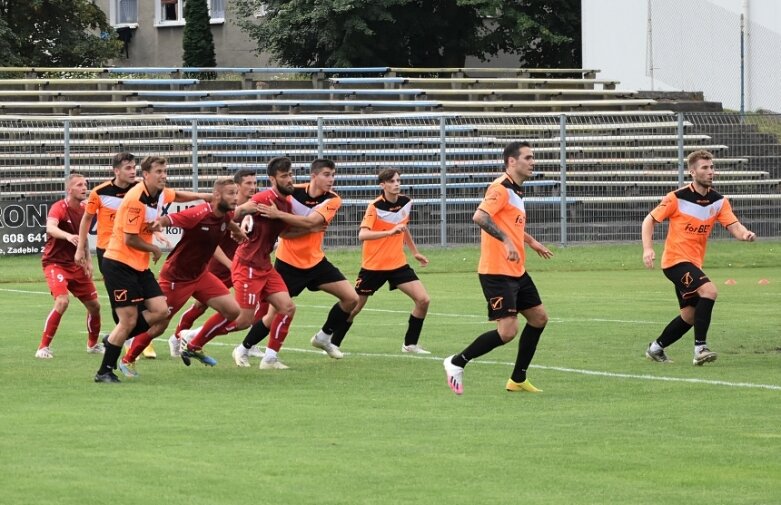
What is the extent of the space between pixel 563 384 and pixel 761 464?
3.82 metres

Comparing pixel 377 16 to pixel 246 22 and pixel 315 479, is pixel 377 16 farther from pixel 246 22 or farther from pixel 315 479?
pixel 315 479

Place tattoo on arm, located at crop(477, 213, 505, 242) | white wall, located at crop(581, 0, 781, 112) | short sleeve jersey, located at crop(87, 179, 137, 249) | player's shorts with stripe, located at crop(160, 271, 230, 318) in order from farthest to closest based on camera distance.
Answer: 1. white wall, located at crop(581, 0, 781, 112)
2. short sleeve jersey, located at crop(87, 179, 137, 249)
3. player's shorts with stripe, located at crop(160, 271, 230, 318)
4. tattoo on arm, located at crop(477, 213, 505, 242)

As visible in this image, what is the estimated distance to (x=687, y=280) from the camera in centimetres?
1390

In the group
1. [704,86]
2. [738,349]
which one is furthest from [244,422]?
[704,86]

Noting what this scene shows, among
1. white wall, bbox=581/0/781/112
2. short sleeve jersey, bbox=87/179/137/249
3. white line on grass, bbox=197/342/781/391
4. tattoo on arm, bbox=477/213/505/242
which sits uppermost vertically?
white wall, bbox=581/0/781/112

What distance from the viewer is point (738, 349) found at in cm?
1491

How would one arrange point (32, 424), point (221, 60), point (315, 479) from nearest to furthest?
point (315, 479)
point (32, 424)
point (221, 60)

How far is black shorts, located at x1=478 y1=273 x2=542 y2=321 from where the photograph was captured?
11.5m

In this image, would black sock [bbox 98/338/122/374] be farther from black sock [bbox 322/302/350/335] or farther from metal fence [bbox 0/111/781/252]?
metal fence [bbox 0/111/781/252]

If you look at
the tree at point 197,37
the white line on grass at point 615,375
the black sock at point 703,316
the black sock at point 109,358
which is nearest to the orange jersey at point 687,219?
the black sock at point 703,316

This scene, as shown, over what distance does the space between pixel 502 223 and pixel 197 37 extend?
123 ft

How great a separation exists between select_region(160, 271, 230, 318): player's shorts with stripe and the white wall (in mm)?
27963

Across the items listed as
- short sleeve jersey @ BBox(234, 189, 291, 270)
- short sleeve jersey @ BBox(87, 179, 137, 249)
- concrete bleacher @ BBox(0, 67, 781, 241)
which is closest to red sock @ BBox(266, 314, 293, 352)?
short sleeve jersey @ BBox(234, 189, 291, 270)

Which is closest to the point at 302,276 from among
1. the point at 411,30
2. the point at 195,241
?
the point at 195,241
